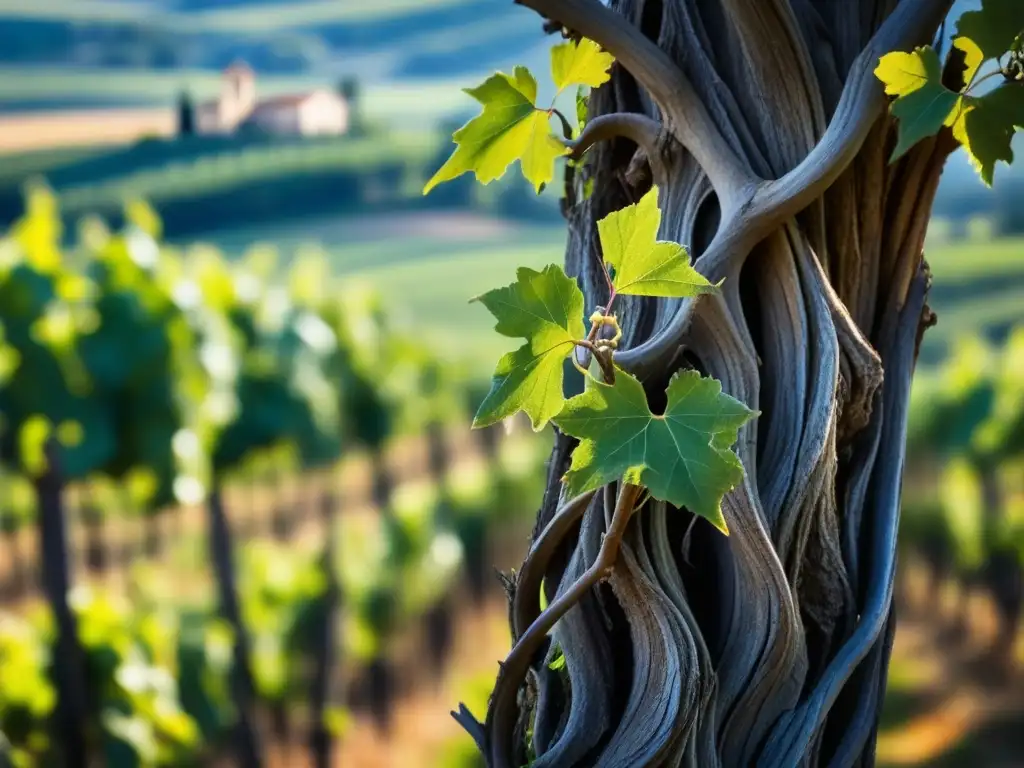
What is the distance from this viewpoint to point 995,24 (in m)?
0.28

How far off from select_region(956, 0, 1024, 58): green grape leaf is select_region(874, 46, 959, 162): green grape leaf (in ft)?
0.05

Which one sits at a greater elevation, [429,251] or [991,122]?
[429,251]

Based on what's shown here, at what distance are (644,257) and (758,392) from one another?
75 millimetres

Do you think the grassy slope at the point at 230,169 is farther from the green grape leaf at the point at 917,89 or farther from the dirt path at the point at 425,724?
the green grape leaf at the point at 917,89

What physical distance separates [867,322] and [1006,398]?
441 centimetres

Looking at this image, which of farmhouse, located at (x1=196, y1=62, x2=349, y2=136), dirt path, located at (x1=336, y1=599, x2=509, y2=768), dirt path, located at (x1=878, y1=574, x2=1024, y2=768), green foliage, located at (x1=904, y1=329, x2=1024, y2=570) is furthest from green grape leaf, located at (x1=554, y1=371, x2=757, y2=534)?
farmhouse, located at (x1=196, y1=62, x2=349, y2=136)

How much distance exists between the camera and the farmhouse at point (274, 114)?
5699 millimetres

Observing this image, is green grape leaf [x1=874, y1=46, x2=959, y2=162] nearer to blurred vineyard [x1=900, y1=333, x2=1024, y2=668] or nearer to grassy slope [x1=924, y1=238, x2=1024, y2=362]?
blurred vineyard [x1=900, y1=333, x2=1024, y2=668]

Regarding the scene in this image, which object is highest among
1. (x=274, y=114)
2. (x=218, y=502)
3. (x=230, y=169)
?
(x=274, y=114)

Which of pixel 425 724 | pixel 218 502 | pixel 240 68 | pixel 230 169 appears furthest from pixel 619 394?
pixel 240 68

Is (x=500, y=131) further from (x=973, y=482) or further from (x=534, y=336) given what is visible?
(x=973, y=482)

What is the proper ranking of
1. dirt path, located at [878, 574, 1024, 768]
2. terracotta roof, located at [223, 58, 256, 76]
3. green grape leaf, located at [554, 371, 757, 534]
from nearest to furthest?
green grape leaf, located at [554, 371, 757, 534] < dirt path, located at [878, 574, 1024, 768] < terracotta roof, located at [223, 58, 256, 76]

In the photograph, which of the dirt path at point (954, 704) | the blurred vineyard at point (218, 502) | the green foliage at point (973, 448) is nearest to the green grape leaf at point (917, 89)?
the blurred vineyard at point (218, 502)

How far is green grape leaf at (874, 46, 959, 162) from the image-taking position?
277 mm
